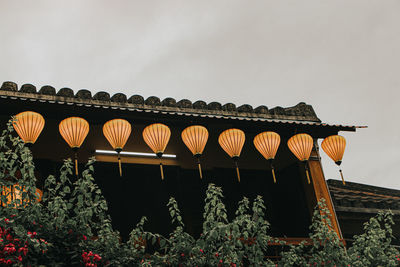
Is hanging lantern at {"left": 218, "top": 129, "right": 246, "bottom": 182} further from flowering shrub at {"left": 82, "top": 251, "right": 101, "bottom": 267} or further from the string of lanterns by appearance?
flowering shrub at {"left": 82, "top": 251, "right": 101, "bottom": 267}

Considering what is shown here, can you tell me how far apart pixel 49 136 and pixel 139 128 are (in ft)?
5.94

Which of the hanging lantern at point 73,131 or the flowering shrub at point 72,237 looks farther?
the hanging lantern at point 73,131

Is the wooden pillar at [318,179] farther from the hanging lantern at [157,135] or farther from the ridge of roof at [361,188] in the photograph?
the ridge of roof at [361,188]

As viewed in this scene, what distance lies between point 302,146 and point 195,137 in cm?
230

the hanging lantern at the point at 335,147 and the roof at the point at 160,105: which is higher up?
the roof at the point at 160,105

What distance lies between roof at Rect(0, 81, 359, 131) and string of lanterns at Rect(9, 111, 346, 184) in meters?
0.36

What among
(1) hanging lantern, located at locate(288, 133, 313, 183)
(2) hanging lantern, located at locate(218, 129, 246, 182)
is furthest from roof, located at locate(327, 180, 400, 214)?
(2) hanging lantern, located at locate(218, 129, 246, 182)

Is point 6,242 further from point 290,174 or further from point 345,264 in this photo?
point 290,174

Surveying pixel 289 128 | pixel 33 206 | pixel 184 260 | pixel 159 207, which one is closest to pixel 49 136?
pixel 159 207

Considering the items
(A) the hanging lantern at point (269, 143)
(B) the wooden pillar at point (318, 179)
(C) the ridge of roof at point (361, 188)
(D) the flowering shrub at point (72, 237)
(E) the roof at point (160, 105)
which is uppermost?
(E) the roof at point (160, 105)

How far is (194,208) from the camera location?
34.3 feet

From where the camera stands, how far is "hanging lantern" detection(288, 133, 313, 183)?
903 centimetres

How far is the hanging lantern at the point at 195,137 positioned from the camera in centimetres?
839

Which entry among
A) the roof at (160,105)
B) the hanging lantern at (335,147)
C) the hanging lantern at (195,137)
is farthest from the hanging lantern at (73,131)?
the hanging lantern at (335,147)
